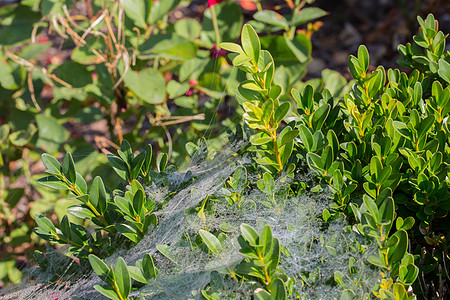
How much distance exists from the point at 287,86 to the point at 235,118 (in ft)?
2.56

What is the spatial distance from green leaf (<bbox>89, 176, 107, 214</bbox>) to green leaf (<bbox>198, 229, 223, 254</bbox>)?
30cm

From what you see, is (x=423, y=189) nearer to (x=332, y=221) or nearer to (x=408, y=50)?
(x=332, y=221)

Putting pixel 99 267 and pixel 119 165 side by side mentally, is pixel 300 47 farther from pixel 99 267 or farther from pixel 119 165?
pixel 99 267

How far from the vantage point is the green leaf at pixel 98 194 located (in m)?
1.02

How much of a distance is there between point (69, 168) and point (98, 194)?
9 centimetres

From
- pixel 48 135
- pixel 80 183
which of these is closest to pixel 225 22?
pixel 48 135

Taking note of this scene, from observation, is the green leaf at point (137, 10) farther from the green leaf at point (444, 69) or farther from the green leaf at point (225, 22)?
the green leaf at point (444, 69)

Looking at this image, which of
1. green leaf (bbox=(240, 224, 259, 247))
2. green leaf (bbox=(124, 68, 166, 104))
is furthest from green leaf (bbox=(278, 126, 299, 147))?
green leaf (bbox=(124, 68, 166, 104))

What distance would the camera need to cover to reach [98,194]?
103cm

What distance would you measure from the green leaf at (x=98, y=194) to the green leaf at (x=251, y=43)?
1.49 feet

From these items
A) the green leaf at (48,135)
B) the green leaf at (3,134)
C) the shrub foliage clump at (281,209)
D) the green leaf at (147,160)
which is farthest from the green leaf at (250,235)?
the green leaf at (3,134)

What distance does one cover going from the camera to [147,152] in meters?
1.13

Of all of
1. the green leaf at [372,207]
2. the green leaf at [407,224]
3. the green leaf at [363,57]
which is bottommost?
the green leaf at [407,224]

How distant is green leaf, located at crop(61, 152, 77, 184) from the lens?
1.03 meters
